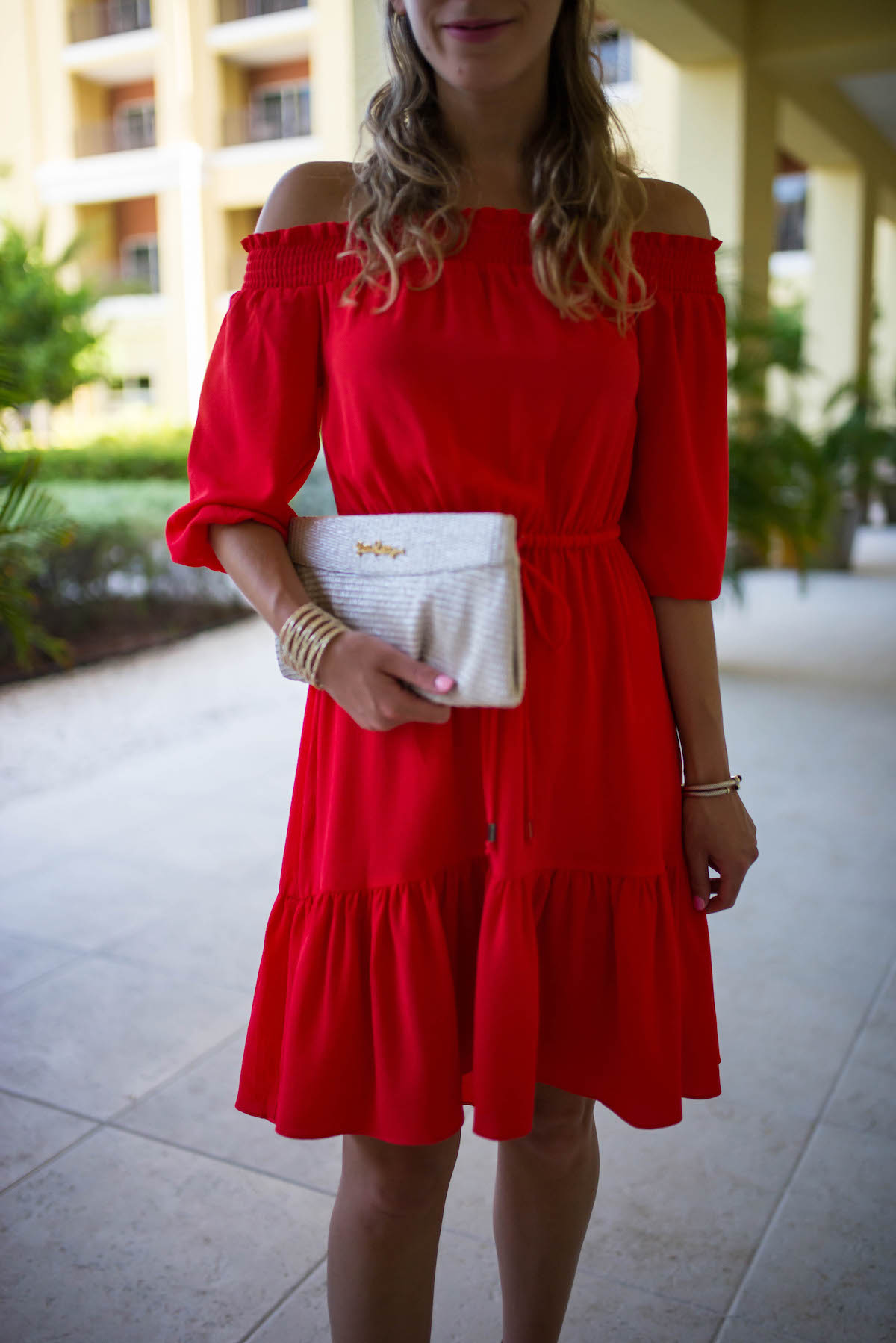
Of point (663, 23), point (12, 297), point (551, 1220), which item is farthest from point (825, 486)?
point (12, 297)

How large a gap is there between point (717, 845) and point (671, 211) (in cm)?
64

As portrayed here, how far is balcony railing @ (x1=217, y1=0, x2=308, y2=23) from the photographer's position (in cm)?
1639

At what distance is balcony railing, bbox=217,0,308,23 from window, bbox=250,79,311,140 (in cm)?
101

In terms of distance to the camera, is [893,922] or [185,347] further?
[185,347]

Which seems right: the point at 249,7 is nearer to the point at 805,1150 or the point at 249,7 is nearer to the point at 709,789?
the point at 805,1150

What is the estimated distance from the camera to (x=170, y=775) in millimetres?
4113

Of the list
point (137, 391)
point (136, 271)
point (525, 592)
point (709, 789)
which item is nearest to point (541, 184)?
point (525, 592)

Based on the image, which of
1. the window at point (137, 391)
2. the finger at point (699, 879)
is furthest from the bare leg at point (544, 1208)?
the window at point (137, 391)

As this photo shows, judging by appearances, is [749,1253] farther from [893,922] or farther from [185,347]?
[185,347]

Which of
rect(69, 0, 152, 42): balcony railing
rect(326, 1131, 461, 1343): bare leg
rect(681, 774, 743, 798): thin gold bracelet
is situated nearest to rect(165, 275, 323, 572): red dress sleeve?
rect(681, 774, 743, 798): thin gold bracelet

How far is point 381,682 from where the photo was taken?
3.11 ft

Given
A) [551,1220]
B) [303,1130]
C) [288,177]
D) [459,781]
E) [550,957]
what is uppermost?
[288,177]

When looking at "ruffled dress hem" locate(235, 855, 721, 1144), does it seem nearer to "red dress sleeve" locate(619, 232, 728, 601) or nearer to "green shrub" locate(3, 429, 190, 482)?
"red dress sleeve" locate(619, 232, 728, 601)

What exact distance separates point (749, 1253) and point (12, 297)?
1033 cm
